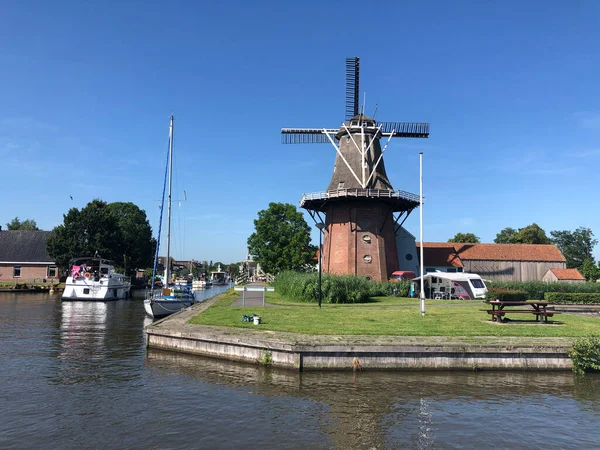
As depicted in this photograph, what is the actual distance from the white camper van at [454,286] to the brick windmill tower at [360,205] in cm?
437

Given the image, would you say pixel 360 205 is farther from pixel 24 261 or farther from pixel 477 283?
pixel 24 261

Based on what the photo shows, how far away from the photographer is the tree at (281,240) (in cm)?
→ 5475

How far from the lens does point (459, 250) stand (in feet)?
174

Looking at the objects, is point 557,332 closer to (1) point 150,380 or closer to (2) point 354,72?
(1) point 150,380

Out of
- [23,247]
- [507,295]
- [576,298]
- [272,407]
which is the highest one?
[23,247]

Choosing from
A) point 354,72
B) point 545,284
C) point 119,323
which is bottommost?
point 119,323

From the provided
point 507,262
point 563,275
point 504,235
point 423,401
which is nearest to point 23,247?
point 507,262

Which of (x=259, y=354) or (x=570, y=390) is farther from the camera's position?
(x=259, y=354)

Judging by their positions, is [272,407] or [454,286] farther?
[454,286]

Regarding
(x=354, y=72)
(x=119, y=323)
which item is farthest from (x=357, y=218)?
(x=119, y=323)

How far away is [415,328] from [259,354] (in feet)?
21.3

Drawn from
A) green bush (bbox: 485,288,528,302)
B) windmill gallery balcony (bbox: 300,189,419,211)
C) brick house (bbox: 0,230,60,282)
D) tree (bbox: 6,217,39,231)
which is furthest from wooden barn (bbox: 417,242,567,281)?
tree (bbox: 6,217,39,231)

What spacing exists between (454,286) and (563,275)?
23.3 metres

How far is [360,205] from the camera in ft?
129
